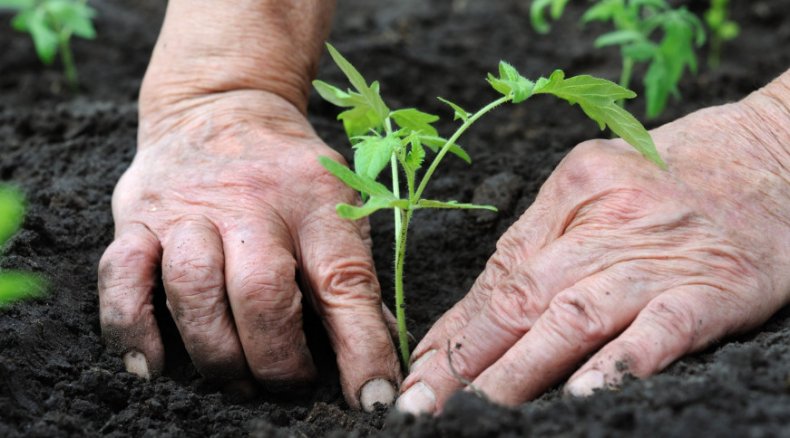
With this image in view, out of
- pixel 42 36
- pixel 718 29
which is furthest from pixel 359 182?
pixel 718 29

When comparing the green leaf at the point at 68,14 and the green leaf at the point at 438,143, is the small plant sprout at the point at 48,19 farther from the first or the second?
the green leaf at the point at 438,143

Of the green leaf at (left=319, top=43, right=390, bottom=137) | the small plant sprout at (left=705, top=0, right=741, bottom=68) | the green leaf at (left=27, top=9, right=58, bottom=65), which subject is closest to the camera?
the green leaf at (left=319, top=43, right=390, bottom=137)

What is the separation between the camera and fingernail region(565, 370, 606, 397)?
6.01ft

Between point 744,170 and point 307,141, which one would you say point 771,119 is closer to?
point 744,170

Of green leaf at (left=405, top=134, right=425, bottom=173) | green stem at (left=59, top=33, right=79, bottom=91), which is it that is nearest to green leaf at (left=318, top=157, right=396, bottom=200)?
green leaf at (left=405, top=134, right=425, bottom=173)

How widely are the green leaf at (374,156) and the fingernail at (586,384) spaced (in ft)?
2.11

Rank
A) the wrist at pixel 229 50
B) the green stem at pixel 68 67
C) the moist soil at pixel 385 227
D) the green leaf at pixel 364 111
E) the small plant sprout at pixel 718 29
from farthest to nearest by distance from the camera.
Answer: the small plant sprout at pixel 718 29 < the green stem at pixel 68 67 < the wrist at pixel 229 50 < the green leaf at pixel 364 111 < the moist soil at pixel 385 227

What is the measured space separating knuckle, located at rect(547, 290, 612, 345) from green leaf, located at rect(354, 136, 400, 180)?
522mm

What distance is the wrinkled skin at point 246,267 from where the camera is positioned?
2195mm

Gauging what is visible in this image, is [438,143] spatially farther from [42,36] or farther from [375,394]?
[42,36]

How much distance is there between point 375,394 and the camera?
2199 millimetres

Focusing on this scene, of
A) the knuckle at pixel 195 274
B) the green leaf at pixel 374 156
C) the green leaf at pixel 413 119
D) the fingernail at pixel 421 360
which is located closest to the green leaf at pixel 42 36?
the knuckle at pixel 195 274

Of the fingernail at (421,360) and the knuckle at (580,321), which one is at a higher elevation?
the knuckle at (580,321)

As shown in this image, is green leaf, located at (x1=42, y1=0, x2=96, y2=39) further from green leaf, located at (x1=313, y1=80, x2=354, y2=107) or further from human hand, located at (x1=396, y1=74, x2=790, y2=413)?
human hand, located at (x1=396, y1=74, x2=790, y2=413)
